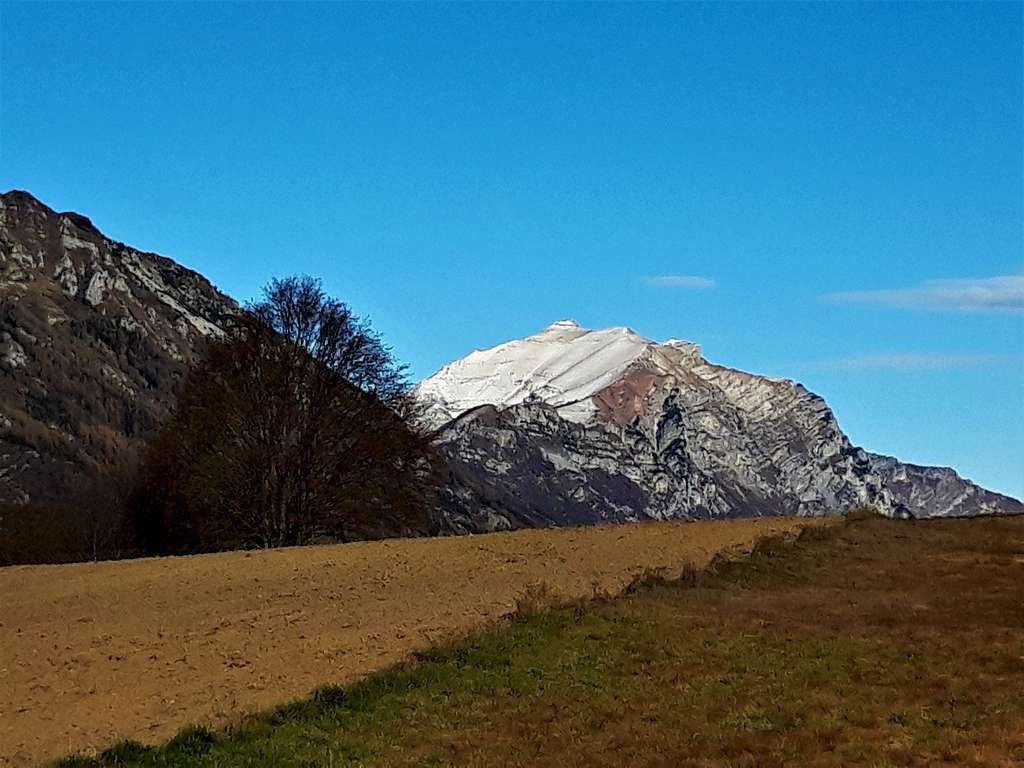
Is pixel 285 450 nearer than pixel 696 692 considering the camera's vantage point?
No

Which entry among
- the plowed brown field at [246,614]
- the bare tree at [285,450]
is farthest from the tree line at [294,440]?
the plowed brown field at [246,614]

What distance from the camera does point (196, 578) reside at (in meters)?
33.9

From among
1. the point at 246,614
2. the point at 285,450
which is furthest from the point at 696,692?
the point at 285,450

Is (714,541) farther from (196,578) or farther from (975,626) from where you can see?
(196,578)

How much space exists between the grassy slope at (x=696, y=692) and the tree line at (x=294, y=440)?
76.0 feet

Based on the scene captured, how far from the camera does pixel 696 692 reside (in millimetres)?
20328

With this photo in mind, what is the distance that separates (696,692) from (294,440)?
3225cm

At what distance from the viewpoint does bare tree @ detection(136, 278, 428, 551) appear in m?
49.9

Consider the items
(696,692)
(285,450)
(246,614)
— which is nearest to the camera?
(696,692)

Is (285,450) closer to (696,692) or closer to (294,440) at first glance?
(294,440)

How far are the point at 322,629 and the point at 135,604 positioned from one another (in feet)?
22.9

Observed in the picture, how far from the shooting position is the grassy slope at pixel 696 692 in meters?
Result: 17.1

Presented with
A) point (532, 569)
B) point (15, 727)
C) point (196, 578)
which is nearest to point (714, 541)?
point (532, 569)

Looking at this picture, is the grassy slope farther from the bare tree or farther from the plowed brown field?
the bare tree
